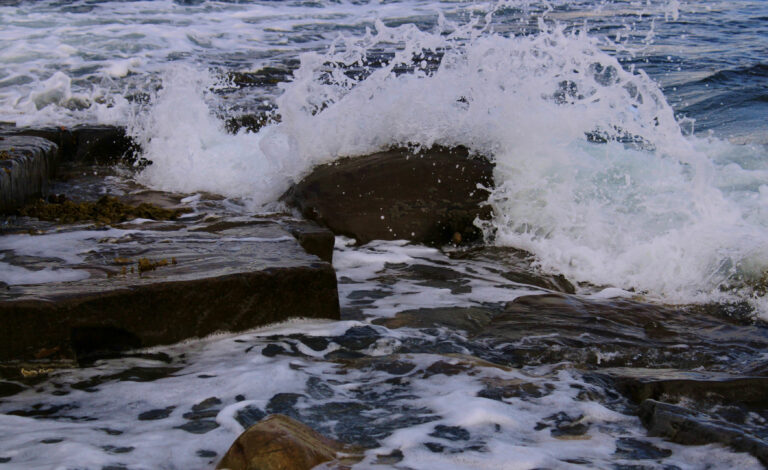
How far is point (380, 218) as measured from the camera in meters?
5.18

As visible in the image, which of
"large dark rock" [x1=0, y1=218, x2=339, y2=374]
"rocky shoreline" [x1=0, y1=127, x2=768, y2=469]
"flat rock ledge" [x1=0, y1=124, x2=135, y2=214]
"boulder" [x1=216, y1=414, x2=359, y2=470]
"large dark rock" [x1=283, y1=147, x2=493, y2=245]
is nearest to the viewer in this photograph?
"boulder" [x1=216, y1=414, x2=359, y2=470]

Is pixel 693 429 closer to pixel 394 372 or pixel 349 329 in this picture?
pixel 394 372

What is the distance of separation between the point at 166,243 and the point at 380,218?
5.78 ft

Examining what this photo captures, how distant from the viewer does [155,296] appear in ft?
10.0

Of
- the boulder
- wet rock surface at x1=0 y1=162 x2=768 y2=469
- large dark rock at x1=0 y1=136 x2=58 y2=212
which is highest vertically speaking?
large dark rock at x1=0 y1=136 x2=58 y2=212

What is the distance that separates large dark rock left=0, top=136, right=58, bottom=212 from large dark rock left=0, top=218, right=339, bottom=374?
3.86 ft

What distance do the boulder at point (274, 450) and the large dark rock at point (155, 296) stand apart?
1.11m

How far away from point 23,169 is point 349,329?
285 cm

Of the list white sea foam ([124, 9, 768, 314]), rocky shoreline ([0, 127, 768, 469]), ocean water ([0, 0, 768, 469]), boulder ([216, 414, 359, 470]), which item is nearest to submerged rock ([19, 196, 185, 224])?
rocky shoreline ([0, 127, 768, 469])

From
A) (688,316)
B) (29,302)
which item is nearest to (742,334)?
(688,316)

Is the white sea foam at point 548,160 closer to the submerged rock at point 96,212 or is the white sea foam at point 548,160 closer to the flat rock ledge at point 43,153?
the flat rock ledge at point 43,153

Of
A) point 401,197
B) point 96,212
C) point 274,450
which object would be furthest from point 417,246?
point 274,450

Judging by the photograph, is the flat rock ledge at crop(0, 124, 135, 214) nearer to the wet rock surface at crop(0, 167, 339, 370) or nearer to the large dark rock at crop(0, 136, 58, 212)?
the large dark rock at crop(0, 136, 58, 212)

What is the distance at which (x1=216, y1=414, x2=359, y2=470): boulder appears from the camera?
2016mm
